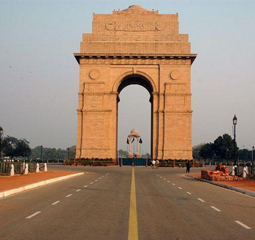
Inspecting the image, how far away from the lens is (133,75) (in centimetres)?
7281

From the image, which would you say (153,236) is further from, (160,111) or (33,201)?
(160,111)

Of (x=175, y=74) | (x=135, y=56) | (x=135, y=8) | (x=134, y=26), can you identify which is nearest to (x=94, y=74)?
(x=135, y=56)

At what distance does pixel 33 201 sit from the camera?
17375 millimetres

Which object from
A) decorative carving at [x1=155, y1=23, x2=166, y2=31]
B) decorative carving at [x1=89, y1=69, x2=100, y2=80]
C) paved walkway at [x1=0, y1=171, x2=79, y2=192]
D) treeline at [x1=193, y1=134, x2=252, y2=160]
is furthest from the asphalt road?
treeline at [x1=193, y1=134, x2=252, y2=160]

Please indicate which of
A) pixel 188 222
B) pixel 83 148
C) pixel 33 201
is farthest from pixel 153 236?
pixel 83 148

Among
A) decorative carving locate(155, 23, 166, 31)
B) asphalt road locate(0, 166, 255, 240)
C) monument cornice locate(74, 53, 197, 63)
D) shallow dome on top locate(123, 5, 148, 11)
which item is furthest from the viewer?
shallow dome on top locate(123, 5, 148, 11)

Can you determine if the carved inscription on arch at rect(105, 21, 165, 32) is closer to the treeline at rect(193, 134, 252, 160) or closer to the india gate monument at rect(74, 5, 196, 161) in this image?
the india gate monument at rect(74, 5, 196, 161)

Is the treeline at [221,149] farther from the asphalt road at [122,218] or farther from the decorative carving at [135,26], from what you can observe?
the asphalt road at [122,218]

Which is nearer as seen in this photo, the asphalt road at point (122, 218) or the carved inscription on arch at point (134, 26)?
the asphalt road at point (122, 218)

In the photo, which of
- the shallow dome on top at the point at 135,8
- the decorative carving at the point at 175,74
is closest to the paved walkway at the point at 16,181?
the decorative carving at the point at 175,74

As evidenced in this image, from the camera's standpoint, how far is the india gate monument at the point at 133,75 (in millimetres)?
69375

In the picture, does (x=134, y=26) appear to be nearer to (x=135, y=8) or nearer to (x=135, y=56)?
(x=135, y=8)

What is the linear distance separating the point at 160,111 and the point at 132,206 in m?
54.5

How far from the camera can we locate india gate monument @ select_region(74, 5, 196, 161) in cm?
6938
